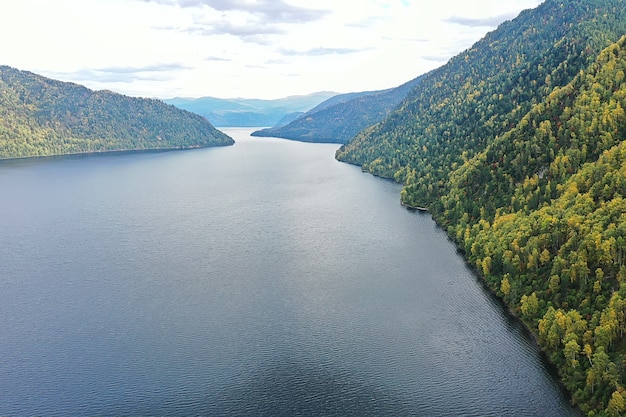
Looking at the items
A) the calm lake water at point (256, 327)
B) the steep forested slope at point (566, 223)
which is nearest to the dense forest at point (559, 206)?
the steep forested slope at point (566, 223)

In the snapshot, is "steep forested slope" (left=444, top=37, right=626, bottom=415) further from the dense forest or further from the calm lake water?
the calm lake water

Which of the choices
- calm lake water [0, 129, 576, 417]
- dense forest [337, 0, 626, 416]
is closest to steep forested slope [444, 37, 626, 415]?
dense forest [337, 0, 626, 416]

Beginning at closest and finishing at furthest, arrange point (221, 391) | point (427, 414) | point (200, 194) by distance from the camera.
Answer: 1. point (427, 414)
2. point (221, 391)
3. point (200, 194)

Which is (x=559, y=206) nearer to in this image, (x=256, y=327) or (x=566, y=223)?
(x=566, y=223)

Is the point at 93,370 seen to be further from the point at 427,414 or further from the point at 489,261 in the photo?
the point at 489,261

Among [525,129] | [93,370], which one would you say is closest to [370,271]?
[93,370]
